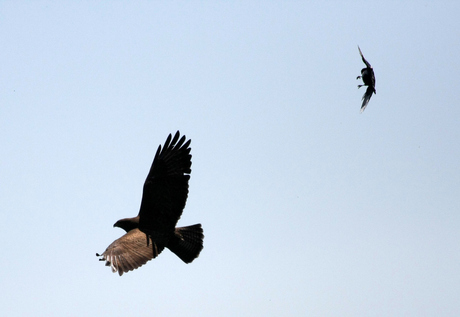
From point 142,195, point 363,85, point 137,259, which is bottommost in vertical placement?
point 137,259

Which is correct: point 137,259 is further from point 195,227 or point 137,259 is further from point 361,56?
point 361,56

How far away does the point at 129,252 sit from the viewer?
603 inches

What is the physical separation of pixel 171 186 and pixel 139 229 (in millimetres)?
1410

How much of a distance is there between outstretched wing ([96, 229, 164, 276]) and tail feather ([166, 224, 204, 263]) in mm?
428

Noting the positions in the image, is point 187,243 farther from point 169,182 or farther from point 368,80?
point 368,80

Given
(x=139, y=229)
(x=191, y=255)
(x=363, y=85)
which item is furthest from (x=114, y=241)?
(x=363, y=85)

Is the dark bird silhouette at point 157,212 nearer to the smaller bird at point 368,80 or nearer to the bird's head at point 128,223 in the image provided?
the bird's head at point 128,223

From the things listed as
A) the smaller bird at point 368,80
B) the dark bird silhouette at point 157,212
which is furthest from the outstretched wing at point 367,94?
the dark bird silhouette at point 157,212

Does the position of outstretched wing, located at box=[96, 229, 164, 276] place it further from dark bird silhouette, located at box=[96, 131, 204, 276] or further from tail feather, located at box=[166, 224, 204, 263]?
tail feather, located at box=[166, 224, 204, 263]

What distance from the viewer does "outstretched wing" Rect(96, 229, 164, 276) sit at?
15.0m

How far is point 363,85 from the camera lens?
15.5 m

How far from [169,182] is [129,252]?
5.68ft

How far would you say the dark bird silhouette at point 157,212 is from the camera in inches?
587

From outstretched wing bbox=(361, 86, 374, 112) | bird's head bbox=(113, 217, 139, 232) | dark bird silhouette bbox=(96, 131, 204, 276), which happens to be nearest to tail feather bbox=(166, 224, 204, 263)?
dark bird silhouette bbox=(96, 131, 204, 276)
